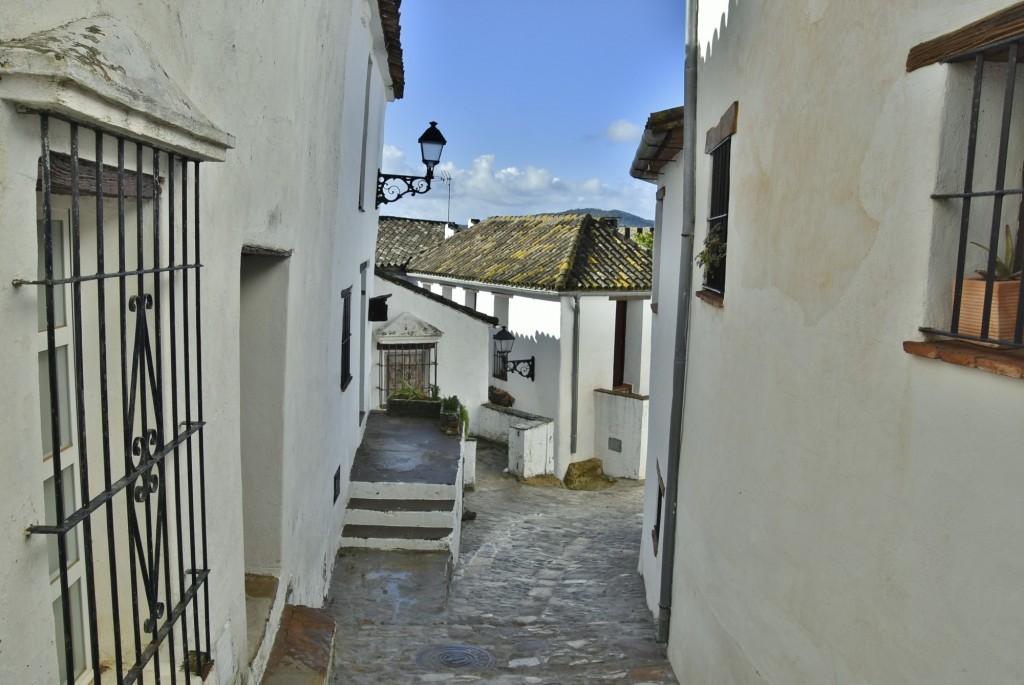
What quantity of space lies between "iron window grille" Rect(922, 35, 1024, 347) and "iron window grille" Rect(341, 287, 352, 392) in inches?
243

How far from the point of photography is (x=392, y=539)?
8727 mm

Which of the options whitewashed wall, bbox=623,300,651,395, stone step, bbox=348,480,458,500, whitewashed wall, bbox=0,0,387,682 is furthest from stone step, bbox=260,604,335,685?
whitewashed wall, bbox=623,300,651,395

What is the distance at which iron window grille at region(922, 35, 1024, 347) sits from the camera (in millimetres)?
2512

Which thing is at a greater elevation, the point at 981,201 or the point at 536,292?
the point at 981,201

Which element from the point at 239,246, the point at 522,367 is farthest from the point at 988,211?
the point at 522,367

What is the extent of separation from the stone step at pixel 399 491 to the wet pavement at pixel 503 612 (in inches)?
27.3

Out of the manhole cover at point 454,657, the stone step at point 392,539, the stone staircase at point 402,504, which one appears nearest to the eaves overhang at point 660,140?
the stone staircase at point 402,504

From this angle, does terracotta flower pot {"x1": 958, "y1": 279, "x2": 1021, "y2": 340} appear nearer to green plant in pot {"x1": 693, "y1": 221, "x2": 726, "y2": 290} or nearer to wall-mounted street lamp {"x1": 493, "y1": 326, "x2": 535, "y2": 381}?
green plant in pot {"x1": 693, "y1": 221, "x2": 726, "y2": 290}

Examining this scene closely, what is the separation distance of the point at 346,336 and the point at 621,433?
35.1 ft

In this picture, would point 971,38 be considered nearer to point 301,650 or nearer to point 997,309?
point 997,309

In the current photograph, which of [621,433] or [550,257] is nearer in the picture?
[621,433]

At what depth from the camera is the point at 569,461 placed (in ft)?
60.6

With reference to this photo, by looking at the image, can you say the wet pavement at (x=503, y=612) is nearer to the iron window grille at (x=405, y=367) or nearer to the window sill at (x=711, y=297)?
the window sill at (x=711, y=297)

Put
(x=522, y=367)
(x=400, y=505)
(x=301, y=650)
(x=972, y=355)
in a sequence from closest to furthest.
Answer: (x=972, y=355)
(x=301, y=650)
(x=400, y=505)
(x=522, y=367)
